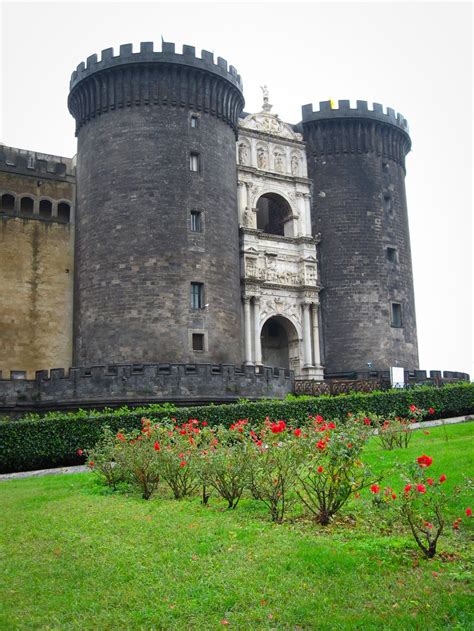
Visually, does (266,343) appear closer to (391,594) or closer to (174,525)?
(174,525)

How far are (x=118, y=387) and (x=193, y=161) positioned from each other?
12.6 metres

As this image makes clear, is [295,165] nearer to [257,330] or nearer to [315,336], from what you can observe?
[315,336]

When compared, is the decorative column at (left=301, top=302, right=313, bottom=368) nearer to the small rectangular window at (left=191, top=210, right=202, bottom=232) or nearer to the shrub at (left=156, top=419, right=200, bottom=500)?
the small rectangular window at (left=191, top=210, right=202, bottom=232)

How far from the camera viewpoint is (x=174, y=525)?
1043 cm

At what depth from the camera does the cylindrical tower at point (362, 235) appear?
36969 mm

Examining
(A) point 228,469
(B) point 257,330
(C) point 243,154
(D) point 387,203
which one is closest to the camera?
(A) point 228,469

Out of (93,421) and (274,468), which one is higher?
(93,421)

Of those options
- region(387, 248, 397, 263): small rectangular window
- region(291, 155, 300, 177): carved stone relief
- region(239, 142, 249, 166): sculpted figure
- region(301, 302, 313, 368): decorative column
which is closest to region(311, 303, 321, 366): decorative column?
region(301, 302, 313, 368): decorative column

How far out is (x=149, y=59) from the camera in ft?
106

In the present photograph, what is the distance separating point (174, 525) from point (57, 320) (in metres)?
23.7

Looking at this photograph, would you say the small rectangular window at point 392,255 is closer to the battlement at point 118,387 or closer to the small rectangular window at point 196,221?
the small rectangular window at point 196,221

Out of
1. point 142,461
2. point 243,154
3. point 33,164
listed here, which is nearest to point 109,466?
point 142,461

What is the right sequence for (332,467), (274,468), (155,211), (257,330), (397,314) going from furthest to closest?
(397,314) → (257,330) → (155,211) → (274,468) → (332,467)

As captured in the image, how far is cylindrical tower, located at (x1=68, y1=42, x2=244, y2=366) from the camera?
30156mm
